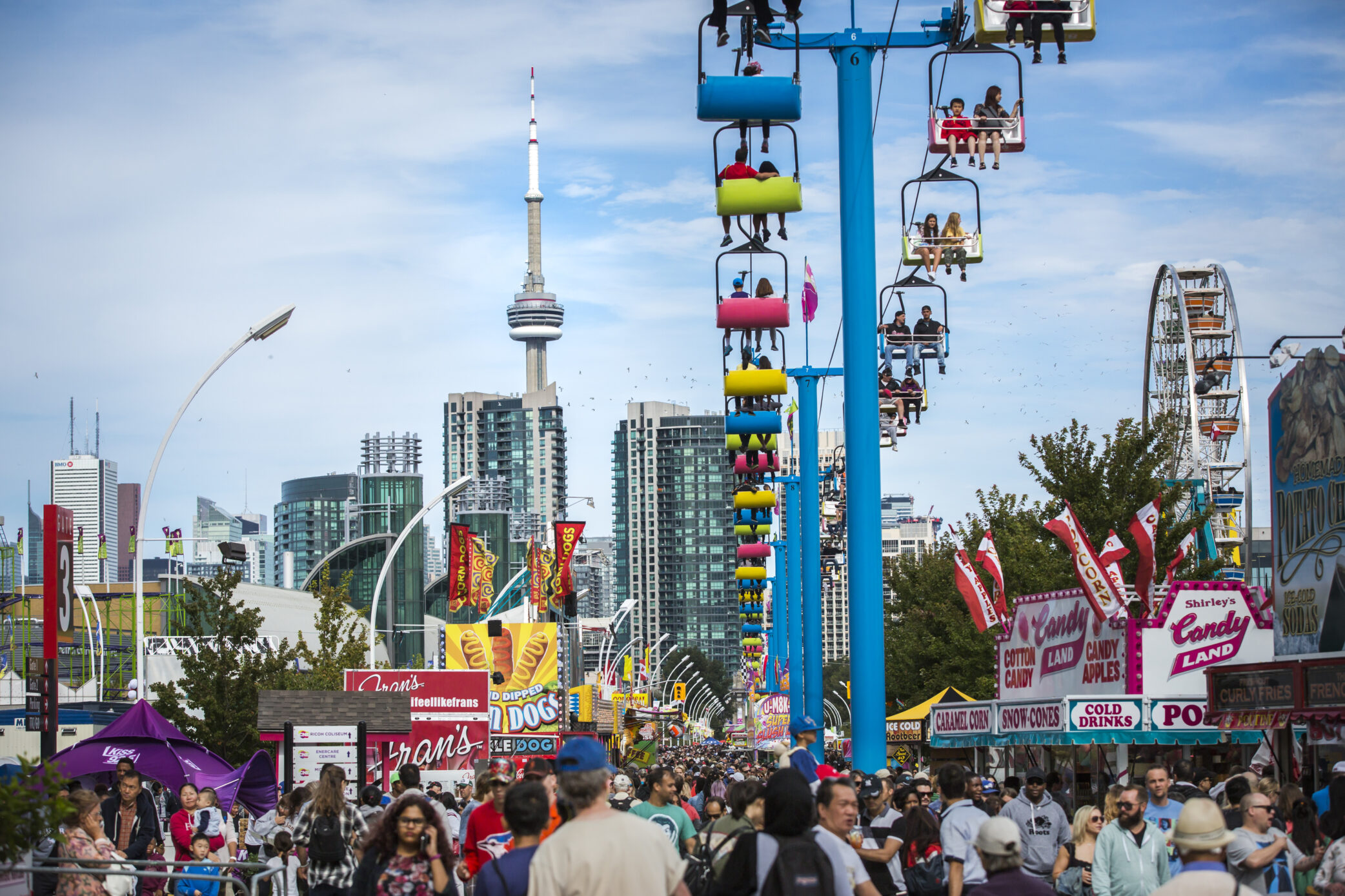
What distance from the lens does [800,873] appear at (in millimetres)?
6074

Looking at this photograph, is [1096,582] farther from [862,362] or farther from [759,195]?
[759,195]

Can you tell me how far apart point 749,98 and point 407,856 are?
853cm

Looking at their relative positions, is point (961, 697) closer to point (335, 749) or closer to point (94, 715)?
point (335, 749)

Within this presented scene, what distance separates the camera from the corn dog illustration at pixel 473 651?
130ft

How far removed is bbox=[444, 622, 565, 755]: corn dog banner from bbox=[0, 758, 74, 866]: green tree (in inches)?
1128

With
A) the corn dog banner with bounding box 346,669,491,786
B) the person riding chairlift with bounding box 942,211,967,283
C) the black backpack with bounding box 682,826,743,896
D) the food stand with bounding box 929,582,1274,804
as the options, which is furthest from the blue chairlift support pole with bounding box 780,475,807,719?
the black backpack with bounding box 682,826,743,896

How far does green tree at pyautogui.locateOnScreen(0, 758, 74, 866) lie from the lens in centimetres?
757

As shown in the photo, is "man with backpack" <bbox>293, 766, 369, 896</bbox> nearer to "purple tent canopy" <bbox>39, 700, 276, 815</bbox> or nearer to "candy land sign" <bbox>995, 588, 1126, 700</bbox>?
"purple tent canopy" <bbox>39, 700, 276, 815</bbox>

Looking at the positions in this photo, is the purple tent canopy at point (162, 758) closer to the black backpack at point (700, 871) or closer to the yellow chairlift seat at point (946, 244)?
the yellow chairlift seat at point (946, 244)

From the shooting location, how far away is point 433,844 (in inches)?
305

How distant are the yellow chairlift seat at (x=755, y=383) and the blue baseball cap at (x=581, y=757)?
15790 mm

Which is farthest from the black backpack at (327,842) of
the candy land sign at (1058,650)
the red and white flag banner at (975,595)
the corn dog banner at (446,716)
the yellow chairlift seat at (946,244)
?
the red and white flag banner at (975,595)

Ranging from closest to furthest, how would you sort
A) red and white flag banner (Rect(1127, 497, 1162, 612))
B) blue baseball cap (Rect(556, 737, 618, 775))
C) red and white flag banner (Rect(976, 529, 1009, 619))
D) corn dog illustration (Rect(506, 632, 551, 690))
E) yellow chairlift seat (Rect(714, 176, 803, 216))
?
blue baseball cap (Rect(556, 737, 618, 775)) < yellow chairlift seat (Rect(714, 176, 803, 216)) < red and white flag banner (Rect(1127, 497, 1162, 612)) < red and white flag banner (Rect(976, 529, 1009, 619)) < corn dog illustration (Rect(506, 632, 551, 690))

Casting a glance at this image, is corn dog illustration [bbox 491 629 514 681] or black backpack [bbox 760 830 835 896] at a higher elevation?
black backpack [bbox 760 830 835 896]
